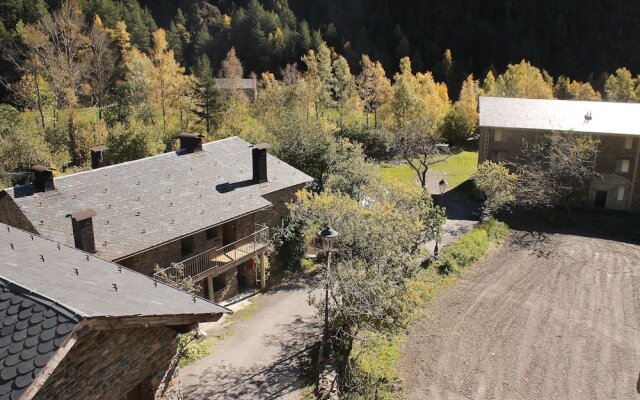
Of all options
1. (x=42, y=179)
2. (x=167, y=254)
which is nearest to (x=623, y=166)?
(x=167, y=254)

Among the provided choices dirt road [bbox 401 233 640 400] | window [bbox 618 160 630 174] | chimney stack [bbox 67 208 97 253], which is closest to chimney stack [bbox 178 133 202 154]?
chimney stack [bbox 67 208 97 253]

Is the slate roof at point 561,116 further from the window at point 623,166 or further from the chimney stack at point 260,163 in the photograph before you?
the chimney stack at point 260,163

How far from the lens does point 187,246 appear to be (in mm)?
25016

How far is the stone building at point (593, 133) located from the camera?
4134cm

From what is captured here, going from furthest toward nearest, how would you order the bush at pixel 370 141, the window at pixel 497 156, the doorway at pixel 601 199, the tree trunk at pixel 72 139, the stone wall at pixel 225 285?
1. the bush at pixel 370 141
2. the window at pixel 497 156
3. the tree trunk at pixel 72 139
4. the doorway at pixel 601 199
5. the stone wall at pixel 225 285

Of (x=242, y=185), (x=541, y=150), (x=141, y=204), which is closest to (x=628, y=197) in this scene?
(x=541, y=150)

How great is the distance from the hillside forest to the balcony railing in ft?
23.3

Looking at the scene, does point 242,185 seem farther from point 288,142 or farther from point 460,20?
point 460,20

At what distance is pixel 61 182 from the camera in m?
23.7

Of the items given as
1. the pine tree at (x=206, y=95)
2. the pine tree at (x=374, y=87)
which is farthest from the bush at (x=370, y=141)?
the pine tree at (x=206, y=95)

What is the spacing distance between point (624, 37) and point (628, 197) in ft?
302

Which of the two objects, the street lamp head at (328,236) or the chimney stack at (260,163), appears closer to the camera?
the street lamp head at (328,236)

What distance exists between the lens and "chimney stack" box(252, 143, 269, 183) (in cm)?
2839

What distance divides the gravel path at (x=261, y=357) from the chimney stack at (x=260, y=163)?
6.55 metres
